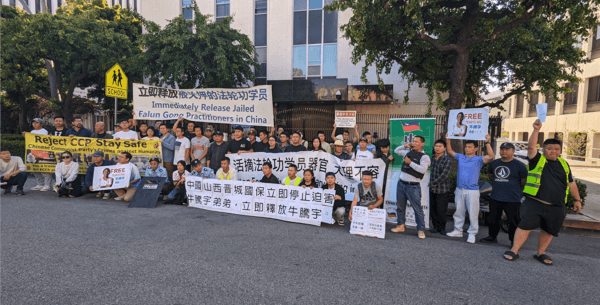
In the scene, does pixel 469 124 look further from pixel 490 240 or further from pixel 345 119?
pixel 345 119

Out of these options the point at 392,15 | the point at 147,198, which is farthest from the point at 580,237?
the point at 147,198

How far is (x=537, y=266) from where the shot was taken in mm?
4105

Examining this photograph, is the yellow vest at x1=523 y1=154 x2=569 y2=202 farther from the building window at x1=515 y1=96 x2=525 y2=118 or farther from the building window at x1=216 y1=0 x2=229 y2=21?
the building window at x1=515 y1=96 x2=525 y2=118

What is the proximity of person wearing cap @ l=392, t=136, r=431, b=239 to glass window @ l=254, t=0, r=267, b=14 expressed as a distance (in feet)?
52.0

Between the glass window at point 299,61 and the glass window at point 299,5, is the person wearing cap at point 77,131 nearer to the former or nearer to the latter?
the glass window at point 299,61

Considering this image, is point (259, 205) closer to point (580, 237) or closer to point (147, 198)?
point (147, 198)

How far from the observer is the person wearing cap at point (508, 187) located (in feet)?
16.0

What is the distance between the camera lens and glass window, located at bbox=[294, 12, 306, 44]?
17703 millimetres

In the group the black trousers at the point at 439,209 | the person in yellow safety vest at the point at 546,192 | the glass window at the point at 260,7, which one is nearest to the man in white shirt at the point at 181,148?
the black trousers at the point at 439,209

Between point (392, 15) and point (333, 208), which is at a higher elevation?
point (392, 15)

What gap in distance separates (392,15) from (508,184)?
4.79m

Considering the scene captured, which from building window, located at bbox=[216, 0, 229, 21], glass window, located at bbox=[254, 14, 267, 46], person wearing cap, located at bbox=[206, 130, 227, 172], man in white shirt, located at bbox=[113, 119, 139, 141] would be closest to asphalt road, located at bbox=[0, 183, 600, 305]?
person wearing cap, located at bbox=[206, 130, 227, 172]

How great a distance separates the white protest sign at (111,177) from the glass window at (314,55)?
41.6 ft

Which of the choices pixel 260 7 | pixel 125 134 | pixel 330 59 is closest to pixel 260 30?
pixel 260 7
